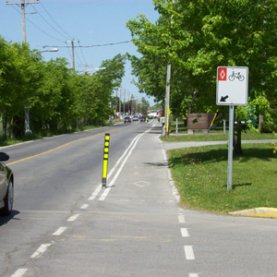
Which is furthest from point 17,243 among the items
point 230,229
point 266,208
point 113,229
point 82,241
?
point 266,208

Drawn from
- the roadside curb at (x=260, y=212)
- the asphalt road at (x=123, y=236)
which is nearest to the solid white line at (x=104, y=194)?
the asphalt road at (x=123, y=236)

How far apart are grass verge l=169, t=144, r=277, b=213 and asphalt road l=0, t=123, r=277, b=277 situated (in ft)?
1.81

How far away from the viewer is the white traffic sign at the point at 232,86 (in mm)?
13500

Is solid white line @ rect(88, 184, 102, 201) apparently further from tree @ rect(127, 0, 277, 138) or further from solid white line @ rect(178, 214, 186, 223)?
tree @ rect(127, 0, 277, 138)

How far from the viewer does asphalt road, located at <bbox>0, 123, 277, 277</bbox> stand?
6855 millimetres

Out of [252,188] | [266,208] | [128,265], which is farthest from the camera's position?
[252,188]

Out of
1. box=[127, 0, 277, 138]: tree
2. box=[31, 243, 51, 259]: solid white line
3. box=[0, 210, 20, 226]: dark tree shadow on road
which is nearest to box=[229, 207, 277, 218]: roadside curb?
box=[0, 210, 20, 226]: dark tree shadow on road

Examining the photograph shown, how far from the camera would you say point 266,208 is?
1141 centimetres

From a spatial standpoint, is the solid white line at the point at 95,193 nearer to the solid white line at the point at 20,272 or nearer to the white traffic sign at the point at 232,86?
the white traffic sign at the point at 232,86

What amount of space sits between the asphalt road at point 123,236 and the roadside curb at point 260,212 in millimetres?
469

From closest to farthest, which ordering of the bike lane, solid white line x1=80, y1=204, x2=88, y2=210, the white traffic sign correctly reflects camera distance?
1. the bike lane
2. solid white line x1=80, y1=204, x2=88, y2=210
3. the white traffic sign

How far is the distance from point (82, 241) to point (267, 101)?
12.7 m

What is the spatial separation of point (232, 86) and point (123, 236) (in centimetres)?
584

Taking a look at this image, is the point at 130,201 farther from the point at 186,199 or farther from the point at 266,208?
the point at 266,208
